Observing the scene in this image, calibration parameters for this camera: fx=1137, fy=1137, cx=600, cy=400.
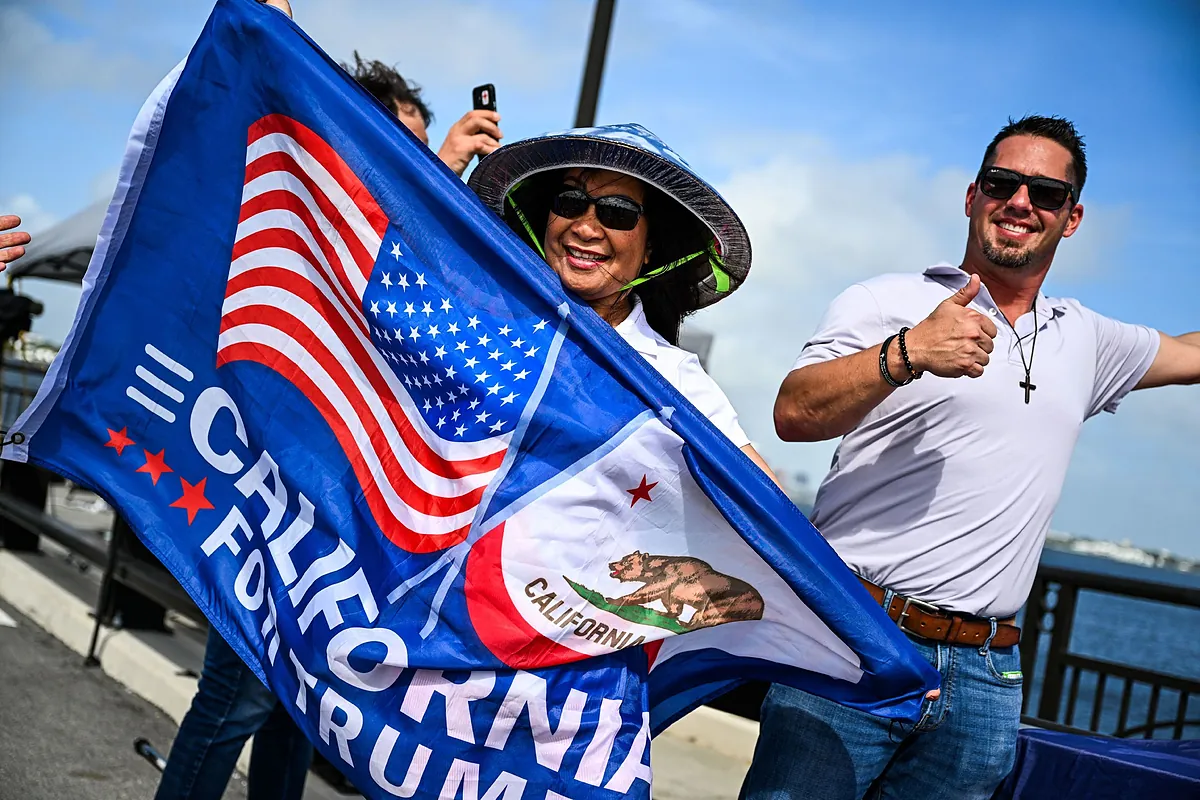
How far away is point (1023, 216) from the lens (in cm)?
279

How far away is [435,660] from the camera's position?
2.50 meters

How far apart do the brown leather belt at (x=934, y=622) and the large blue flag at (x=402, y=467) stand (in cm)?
15

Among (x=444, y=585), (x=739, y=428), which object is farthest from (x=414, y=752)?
(x=739, y=428)

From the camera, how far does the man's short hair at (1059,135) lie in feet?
9.26

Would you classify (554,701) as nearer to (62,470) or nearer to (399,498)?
(399,498)

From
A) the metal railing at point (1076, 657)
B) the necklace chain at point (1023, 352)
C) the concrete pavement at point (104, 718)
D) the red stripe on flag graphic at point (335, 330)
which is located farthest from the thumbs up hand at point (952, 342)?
the concrete pavement at point (104, 718)

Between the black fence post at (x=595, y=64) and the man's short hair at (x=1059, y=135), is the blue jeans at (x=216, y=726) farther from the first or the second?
the black fence post at (x=595, y=64)

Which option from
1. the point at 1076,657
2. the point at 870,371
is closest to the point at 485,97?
the point at 870,371

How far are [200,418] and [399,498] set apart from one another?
2.33ft

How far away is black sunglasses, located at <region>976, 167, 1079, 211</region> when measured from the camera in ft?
9.08

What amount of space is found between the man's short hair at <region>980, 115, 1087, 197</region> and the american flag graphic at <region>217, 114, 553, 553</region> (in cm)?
130

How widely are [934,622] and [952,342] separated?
2.26 feet

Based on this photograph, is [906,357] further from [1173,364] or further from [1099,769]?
Result: [1173,364]

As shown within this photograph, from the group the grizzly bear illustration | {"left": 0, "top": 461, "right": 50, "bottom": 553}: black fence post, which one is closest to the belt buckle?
the grizzly bear illustration
